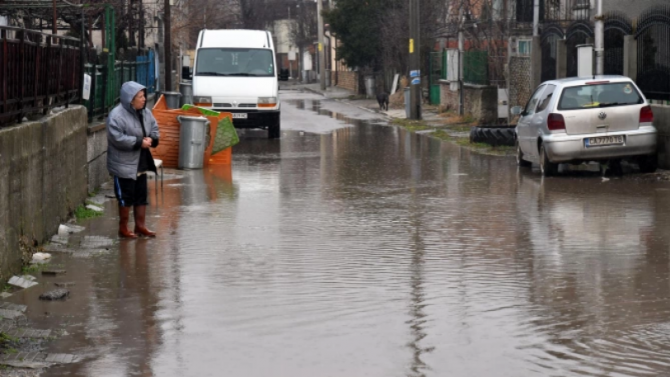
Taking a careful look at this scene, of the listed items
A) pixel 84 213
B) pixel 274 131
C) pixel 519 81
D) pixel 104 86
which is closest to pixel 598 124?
pixel 104 86

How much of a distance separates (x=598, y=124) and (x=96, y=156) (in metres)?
7.04

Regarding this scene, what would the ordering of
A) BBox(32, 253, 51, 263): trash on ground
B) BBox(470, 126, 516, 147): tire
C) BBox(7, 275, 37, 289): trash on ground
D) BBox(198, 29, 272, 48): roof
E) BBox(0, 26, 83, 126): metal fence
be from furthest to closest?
BBox(198, 29, 272, 48): roof
BBox(470, 126, 516, 147): tire
BBox(32, 253, 51, 263): trash on ground
BBox(0, 26, 83, 126): metal fence
BBox(7, 275, 37, 289): trash on ground

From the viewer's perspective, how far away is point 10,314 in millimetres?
7637

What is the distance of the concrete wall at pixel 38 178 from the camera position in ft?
29.1

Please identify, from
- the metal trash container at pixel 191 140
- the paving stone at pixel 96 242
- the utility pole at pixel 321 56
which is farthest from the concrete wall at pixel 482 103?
the utility pole at pixel 321 56

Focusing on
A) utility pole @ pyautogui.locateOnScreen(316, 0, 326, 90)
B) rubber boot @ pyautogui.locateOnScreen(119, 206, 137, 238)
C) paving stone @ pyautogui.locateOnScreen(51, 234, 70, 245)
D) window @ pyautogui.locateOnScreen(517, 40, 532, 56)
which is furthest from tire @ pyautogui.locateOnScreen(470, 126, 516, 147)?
utility pole @ pyautogui.locateOnScreen(316, 0, 326, 90)

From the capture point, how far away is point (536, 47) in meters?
27.2

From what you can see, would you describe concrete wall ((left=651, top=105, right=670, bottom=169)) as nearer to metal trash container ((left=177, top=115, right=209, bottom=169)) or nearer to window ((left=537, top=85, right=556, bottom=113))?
window ((left=537, top=85, right=556, bottom=113))

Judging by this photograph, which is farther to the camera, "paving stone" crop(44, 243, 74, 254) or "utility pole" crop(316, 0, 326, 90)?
"utility pole" crop(316, 0, 326, 90)

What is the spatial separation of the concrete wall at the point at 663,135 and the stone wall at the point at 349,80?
4246cm

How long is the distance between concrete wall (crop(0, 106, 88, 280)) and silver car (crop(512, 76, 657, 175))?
6.87 meters

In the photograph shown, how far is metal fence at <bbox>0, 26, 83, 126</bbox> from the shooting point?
9570 millimetres

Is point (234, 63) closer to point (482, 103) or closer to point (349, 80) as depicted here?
Answer: point (482, 103)

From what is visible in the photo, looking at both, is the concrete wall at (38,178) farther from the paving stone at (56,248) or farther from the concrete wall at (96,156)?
the concrete wall at (96,156)
